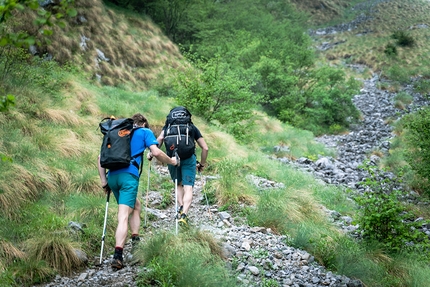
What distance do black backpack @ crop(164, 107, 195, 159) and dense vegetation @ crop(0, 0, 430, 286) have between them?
1320 mm

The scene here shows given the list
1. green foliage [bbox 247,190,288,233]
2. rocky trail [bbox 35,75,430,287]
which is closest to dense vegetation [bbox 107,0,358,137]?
rocky trail [bbox 35,75,430,287]

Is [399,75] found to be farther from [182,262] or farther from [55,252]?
[55,252]

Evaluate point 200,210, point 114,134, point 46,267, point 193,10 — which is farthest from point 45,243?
point 193,10

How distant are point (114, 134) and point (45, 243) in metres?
1.61

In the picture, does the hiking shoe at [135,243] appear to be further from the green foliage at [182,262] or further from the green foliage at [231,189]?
the green foliage at [231,189]

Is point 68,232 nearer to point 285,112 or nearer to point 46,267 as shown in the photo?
point 46,267

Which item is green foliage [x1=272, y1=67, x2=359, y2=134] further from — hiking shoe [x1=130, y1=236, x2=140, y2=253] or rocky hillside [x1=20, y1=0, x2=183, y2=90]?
hiking shoe [x1=130, y1=236, x2=140, y2=253]

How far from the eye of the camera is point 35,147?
25.1 feet

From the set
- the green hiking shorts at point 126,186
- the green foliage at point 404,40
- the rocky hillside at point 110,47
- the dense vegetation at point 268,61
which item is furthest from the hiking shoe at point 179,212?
the green foliage at point 404,40

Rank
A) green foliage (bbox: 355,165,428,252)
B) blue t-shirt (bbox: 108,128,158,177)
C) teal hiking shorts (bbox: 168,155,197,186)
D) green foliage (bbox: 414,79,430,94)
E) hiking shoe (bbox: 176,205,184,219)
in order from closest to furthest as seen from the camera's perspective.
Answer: blue t-shirt (bbox: 108,128,158,177)
hiking shoe (bbox: 176,205,184,219)
teal hiking shorts (bbox: 168,155,197,186)
green foliage (bbox: 355,165,428,252)
green foliage (bbox: 414,79,430,94)

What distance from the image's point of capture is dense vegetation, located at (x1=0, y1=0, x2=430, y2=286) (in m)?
4.86

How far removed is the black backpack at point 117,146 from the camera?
478 centimetres

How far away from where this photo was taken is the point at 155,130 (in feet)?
37.9

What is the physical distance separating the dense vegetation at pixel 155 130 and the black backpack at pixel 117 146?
3.48ft
